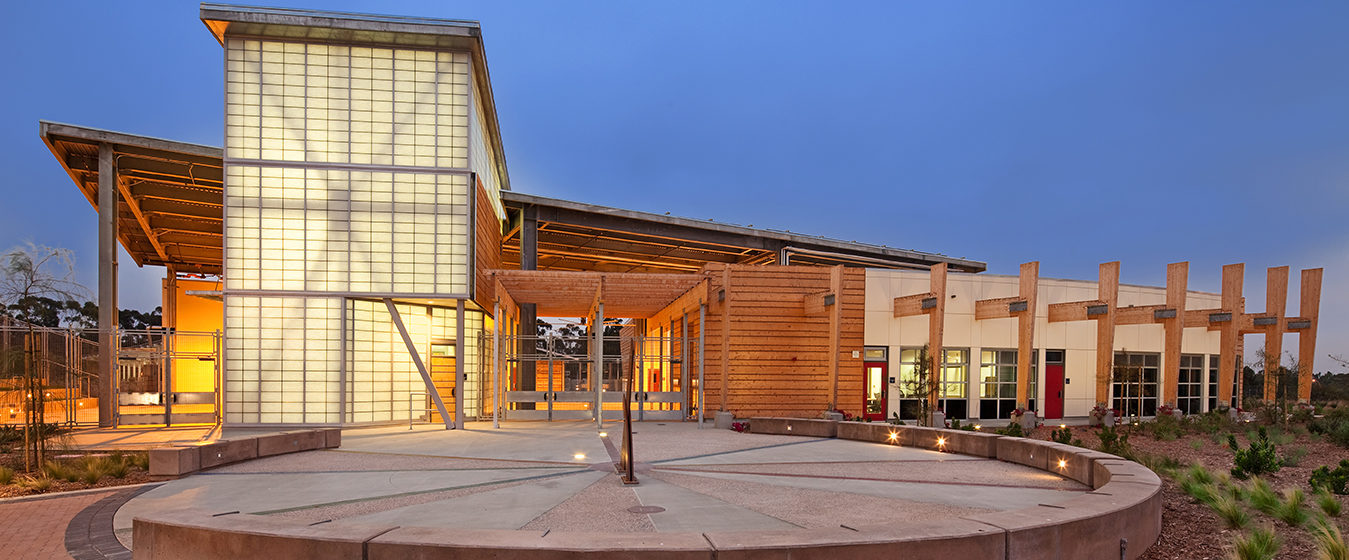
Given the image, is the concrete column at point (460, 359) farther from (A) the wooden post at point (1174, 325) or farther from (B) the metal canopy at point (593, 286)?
(A) the wooden post at point (1174, 325)

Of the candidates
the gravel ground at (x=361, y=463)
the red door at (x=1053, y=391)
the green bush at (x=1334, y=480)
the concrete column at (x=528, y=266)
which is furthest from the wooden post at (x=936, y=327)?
the concrete column at (x=528, y=266)

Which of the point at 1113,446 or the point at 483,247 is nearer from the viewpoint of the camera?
the point at 1113,446

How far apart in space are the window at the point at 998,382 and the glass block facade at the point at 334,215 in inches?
675

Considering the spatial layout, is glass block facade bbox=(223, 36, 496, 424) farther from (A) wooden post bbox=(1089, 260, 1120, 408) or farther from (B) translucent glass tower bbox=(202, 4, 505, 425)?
(A) wooden post bbox=(1089, 260, 1120, 408)

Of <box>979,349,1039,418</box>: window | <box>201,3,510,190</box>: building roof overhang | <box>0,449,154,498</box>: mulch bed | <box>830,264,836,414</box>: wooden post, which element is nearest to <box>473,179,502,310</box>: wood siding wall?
<box>201,3,510,190</box>: building roof overhang

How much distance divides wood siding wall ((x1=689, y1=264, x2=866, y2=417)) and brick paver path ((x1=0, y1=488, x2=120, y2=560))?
50.9 ft

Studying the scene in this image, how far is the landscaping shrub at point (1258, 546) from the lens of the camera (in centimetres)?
627

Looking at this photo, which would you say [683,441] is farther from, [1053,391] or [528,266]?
[1053,391]

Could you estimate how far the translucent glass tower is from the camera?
18828mm

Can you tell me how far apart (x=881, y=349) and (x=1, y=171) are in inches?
9211

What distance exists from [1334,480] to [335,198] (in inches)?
824

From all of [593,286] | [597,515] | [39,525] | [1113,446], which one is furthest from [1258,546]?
[593,286]

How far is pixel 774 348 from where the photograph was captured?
22375 millimetres

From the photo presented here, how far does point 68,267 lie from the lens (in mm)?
19328
